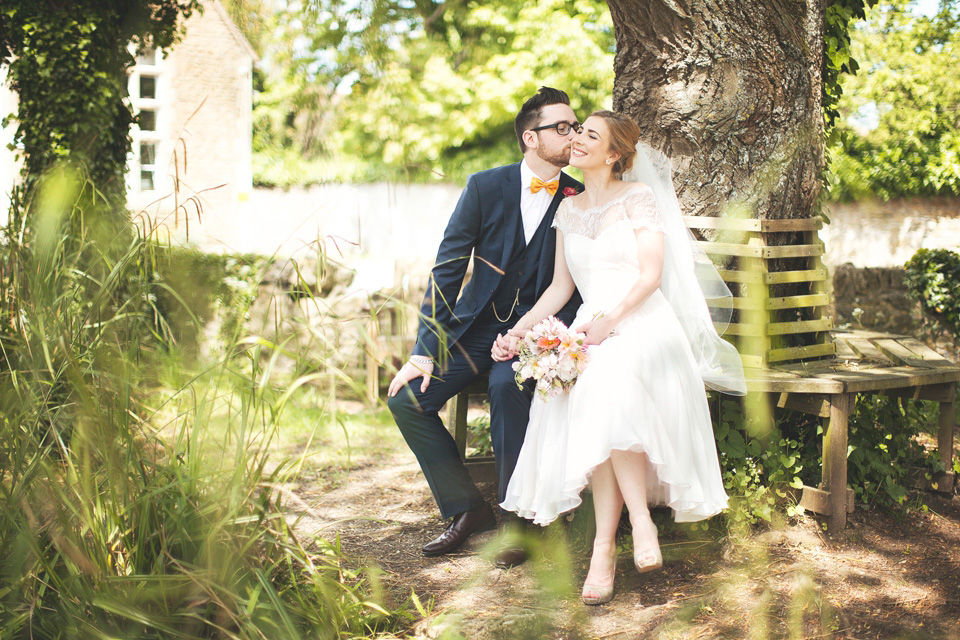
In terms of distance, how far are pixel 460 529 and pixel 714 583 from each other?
3.24ft

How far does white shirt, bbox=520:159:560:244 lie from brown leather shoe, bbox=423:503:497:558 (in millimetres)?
1175

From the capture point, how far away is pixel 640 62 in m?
3.50

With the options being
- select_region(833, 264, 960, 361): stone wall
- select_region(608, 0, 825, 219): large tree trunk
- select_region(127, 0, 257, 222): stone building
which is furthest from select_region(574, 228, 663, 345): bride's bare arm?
select_region(127, 0, 257, 222): stone building

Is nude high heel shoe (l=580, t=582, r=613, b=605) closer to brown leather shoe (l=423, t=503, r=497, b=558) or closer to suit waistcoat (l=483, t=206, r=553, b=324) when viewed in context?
brown leather shoe (l=423, t=503, r=497, b=558)

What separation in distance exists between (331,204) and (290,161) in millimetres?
167

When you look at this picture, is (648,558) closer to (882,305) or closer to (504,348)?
(504,348)

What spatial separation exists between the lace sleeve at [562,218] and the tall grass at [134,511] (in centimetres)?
146

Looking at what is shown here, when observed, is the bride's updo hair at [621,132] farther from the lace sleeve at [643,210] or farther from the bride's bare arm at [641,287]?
the bride's bare arm at [641,287]

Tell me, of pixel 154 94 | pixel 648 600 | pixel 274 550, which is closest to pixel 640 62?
pixel 648 600

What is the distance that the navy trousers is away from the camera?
3033 millimetres

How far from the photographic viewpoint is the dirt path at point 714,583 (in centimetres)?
239

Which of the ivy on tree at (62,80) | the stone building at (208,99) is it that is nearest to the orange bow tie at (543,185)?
the ivy on tree at (62,80)

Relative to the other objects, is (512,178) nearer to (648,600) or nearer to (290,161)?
(290,161)

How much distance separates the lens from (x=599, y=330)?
9.53ft
